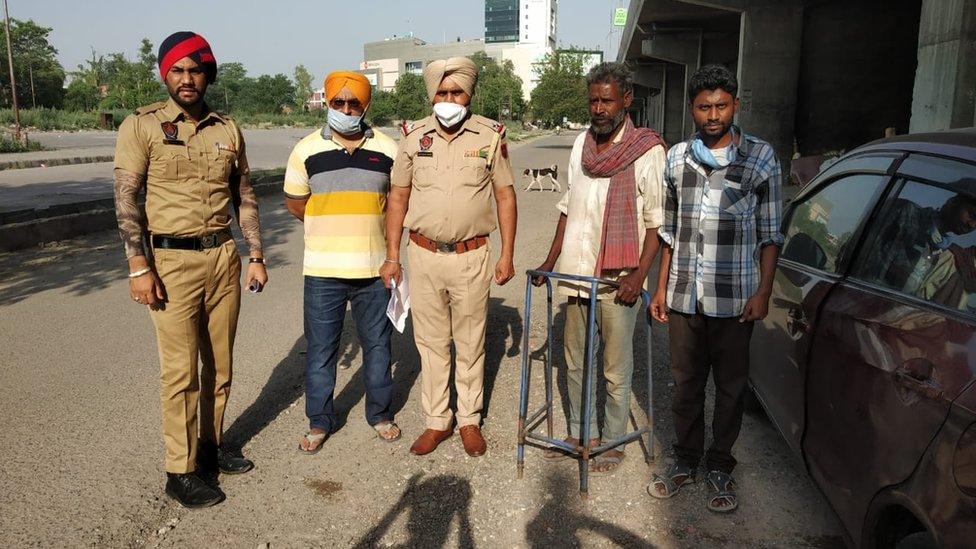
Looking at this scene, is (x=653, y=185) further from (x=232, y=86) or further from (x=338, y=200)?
(x=232, y=86)

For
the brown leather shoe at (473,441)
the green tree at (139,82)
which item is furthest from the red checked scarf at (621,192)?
the green tree at (139,82)

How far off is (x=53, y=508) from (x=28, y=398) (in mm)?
1730

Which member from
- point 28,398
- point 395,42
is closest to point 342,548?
point 28,398

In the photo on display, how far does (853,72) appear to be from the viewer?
2033 centimetres

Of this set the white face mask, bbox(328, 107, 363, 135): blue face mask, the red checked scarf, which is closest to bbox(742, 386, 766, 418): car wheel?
the red checked scarf

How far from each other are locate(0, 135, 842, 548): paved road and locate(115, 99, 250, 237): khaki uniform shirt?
1363 millimetres

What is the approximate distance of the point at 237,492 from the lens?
3.63 meters

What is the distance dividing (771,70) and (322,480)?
19132 mm

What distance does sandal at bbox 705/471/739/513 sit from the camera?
339 cm

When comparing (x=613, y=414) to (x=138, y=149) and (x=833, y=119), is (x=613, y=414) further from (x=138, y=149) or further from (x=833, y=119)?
(x=833, y=119)

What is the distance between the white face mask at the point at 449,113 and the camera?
376 cm

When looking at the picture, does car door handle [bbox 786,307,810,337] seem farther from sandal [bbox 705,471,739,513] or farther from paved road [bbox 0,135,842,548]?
paved road [bbox 0,135,842,548]

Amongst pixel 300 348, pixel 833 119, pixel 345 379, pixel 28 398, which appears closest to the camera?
pixel 28 398

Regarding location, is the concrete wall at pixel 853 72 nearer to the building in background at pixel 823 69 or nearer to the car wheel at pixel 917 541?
the building in background at pixel 823 69
